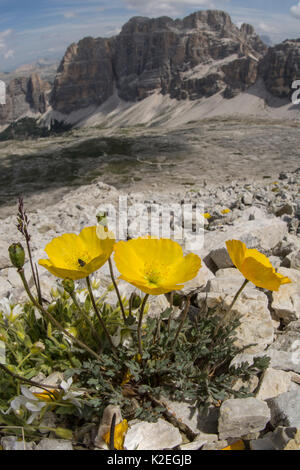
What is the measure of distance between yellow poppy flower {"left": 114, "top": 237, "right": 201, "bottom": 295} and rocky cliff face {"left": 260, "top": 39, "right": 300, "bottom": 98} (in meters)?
181

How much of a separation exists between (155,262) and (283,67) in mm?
192193

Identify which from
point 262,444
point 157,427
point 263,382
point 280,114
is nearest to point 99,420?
point 157,427

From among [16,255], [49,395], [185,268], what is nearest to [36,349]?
[49,395]

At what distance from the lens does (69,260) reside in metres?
2.40

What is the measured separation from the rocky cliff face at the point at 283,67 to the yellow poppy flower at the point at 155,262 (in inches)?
7129

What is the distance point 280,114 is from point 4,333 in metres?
169

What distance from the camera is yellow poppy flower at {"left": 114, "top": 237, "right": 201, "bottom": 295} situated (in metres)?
2.16

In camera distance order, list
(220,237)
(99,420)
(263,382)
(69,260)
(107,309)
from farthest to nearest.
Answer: (220,237), (107,309), (263,382), (99,420), (69,260)

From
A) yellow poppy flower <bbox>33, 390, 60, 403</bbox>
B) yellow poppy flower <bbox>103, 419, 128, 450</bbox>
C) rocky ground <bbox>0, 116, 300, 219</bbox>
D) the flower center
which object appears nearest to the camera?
the flower center

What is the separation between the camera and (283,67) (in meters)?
162

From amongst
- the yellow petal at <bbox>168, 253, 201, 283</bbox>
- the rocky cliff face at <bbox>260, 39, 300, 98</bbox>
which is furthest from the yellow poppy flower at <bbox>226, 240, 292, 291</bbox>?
the rocky cliff face at <bbox>260, 39, 300, 98</bbox>

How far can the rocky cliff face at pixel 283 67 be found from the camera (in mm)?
156500

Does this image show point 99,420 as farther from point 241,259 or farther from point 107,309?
point 241,259

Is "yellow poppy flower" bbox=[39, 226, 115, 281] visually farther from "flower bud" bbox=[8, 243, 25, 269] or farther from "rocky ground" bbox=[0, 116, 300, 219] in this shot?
"rocky ground" bbox=[0, 116, 300, 219]
